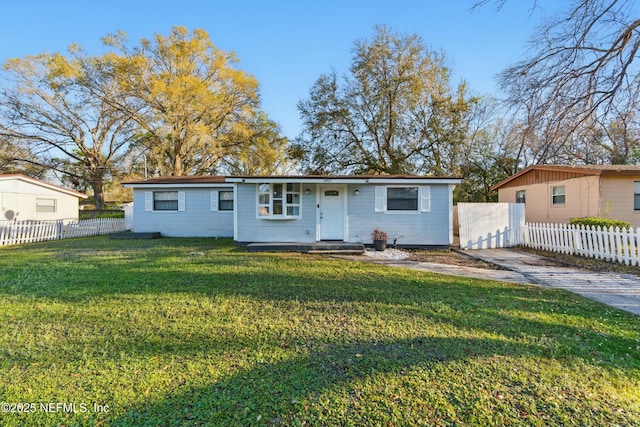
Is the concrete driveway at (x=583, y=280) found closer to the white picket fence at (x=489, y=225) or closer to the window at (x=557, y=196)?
the white picket fence at (x=489, y=225)

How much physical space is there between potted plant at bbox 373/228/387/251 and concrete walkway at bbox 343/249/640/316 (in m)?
1.35

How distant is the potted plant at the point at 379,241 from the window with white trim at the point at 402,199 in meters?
0.91

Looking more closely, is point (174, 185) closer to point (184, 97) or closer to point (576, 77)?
point (184, 97)

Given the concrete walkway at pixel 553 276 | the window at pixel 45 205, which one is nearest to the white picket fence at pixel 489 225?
the concrete walkway at pixel 553 276

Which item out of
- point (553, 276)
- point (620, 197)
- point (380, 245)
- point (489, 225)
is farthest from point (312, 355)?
point (620, 197)

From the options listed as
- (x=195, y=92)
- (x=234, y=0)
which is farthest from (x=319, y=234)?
(x=195, y=92)

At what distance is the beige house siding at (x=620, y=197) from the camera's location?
11695mm

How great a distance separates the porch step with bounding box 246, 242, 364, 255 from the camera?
9.37m

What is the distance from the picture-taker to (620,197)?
11.8 metres

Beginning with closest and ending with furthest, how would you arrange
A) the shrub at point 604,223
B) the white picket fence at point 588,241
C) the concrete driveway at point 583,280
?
the concrete driveway at point 583,280 → the white picket fence at point 588,241 → the shrub at point 604,223

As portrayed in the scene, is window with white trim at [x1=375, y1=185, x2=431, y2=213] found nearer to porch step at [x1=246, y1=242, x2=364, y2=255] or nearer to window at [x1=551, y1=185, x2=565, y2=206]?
porch step at [x1=246, y1=242, x2=364, y2=255]

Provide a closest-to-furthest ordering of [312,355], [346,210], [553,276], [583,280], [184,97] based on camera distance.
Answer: [312,355] → [583,280] → [553,276] → [346,210] → [184,97]

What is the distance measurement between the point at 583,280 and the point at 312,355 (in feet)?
20.0

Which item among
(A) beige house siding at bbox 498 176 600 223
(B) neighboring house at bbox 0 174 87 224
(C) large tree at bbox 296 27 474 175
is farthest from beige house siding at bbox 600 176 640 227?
(B) neighboring house at bbox 0 174 87 224
